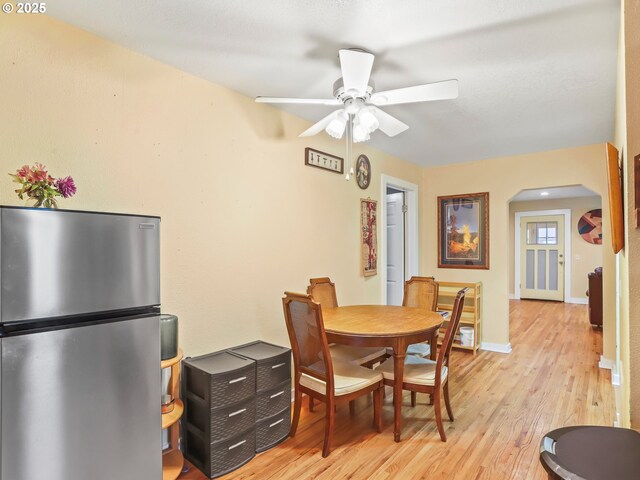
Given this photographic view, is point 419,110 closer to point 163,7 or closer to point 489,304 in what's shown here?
point 163,7

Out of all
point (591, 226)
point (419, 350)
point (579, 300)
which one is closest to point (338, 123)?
point (419, 350)

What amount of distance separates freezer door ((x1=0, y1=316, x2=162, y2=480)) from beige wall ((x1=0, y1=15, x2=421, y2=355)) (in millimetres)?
689

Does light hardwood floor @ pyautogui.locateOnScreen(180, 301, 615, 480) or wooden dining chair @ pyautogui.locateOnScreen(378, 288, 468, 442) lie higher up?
wooden dining chair @ pyautogui.locateOnScreen(378, 288, 468, 442)

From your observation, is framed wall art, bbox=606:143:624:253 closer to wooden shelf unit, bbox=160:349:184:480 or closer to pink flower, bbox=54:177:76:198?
wooden shelf unit, bbox=160:349:184:480

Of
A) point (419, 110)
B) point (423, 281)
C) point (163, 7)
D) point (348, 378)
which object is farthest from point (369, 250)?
point (163, 7)

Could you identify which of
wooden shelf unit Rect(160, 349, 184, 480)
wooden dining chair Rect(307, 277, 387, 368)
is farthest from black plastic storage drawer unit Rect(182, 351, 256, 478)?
wooden dining chair Rect(307, 277, 387, 368)

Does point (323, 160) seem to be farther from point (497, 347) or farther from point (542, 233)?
point (542, 233)

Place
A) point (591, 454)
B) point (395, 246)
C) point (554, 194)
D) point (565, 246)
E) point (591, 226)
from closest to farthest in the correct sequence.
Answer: point (591, 454) → point (395, 246) → point (554, 194) → point (591, 226) → point (565, 246)

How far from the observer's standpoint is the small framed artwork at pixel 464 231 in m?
4.71

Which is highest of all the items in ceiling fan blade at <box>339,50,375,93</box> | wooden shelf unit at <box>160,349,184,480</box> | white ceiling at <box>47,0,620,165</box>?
white ceiling at <box>47,0,620,165</box>

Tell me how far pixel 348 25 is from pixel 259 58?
24.6 inches

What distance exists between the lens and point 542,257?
8.62 meters

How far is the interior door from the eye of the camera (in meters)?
8.38

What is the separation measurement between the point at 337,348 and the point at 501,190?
3.09m
